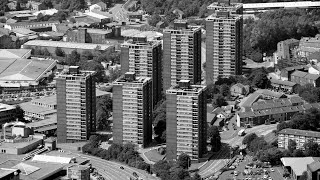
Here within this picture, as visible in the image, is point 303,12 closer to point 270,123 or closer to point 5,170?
point 270,123

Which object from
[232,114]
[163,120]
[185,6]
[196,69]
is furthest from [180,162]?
[185,6]

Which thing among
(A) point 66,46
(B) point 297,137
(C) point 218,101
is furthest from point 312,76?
(A) point 66,46

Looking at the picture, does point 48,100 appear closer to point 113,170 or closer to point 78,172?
point 113,170

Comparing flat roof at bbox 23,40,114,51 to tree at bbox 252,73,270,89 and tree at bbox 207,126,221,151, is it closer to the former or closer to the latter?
tree at bbox 252,73,270,89

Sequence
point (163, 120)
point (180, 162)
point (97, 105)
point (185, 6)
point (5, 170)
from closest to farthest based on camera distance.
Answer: point (5, 170) < point (180, 162) < point (163, 120) < point (97, 105) < point (185, 6)

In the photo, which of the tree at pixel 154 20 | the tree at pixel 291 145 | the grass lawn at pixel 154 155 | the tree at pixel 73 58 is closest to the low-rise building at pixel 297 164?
the tree at pixel 291 145

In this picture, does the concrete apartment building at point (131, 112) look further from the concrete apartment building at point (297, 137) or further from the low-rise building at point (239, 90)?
the low-rise building at point (239, 90)

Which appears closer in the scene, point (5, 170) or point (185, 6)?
point (5, 170)
